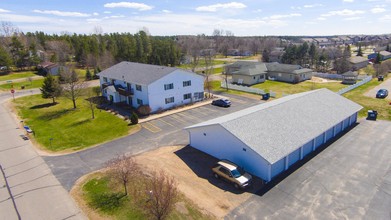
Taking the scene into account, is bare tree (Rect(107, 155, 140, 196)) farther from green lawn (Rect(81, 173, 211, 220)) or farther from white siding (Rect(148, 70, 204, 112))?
white siding (Rect(148, 70, 204, 112))

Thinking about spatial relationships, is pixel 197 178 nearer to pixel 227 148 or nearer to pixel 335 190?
pixel 227 148

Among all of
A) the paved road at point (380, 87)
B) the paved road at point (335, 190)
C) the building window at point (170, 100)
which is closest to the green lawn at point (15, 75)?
the building window at point (170, 100)

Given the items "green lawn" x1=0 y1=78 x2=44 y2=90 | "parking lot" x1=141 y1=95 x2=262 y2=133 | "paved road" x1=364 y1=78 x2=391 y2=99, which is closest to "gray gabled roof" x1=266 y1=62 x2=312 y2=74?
"paved road" x1=364 y1=78 x2=391 y2=99

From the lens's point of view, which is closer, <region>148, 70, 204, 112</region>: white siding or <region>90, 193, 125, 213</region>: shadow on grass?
<region>90, 193, 125, 213</region>: shadow on grass

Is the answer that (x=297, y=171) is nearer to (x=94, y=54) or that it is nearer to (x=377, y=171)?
(x=377, y=171)

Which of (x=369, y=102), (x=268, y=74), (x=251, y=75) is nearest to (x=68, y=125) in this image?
(x=251, y=75)
